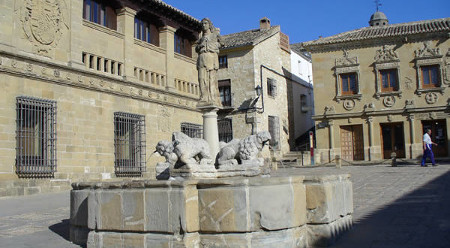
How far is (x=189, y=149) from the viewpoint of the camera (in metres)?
7.70

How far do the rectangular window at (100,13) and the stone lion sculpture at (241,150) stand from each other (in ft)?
35.5

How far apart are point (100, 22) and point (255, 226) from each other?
14963mm

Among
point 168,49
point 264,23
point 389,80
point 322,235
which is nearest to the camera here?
point 322,235

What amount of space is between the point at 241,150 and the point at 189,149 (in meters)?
1.30

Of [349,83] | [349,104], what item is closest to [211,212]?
[349,104]

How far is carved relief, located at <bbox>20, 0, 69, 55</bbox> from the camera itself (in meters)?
14.1

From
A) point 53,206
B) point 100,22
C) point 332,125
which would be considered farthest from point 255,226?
point 332,125

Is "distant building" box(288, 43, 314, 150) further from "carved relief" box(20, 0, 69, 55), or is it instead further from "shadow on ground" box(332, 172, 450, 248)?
"shadow on ground" box(332, 172, 450, 248)

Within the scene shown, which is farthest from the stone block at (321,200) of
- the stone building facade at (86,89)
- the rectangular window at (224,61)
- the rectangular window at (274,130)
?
the rectangular window at (224,61)

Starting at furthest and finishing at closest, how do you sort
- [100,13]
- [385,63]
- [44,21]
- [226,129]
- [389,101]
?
[226,129] < [385,63] < [389,101] < [100,13] < [44,21]

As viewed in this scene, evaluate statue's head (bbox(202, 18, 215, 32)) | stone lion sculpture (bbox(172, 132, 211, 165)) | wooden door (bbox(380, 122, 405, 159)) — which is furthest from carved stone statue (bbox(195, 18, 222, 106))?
wooden door (bbox(380, 122, 405, 159))

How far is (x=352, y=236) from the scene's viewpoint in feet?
19.0

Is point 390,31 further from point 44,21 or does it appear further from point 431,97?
point 44,21

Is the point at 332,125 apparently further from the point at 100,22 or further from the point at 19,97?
the point at 19,97
